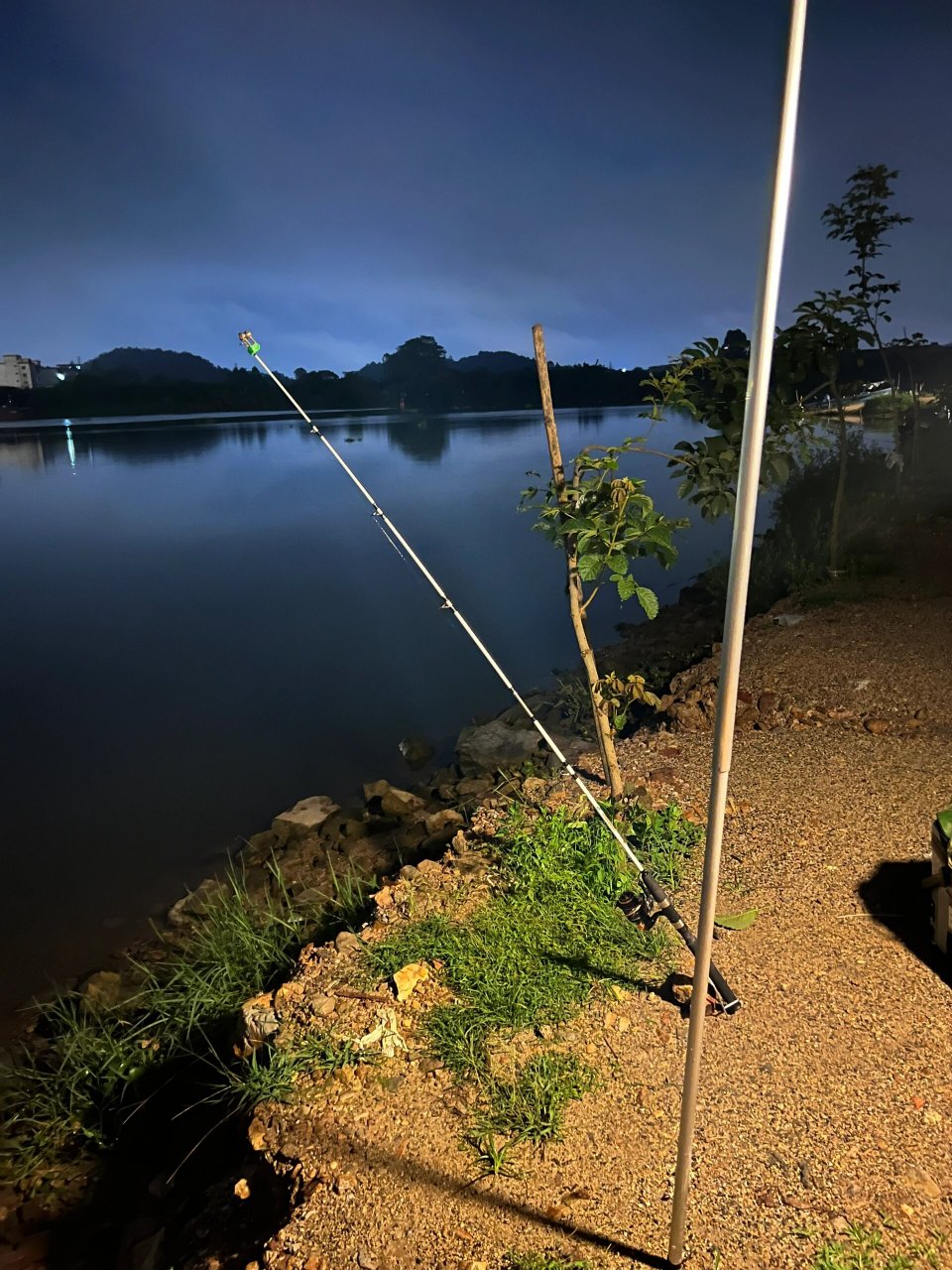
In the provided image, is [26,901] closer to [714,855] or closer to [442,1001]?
[442,1001]

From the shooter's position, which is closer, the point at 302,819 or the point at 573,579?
the point at 573,579

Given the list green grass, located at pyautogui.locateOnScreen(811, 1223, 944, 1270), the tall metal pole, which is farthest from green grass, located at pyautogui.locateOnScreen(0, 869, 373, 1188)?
the tall metal pole

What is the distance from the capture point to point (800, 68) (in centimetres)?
104

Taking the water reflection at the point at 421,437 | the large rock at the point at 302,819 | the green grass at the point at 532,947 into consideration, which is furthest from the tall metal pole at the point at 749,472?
the water reflection at the point at 421,437

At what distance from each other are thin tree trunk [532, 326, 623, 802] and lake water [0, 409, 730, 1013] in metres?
3.43

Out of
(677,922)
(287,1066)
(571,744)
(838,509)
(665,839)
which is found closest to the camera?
(287,1066)

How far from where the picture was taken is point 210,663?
10.9m

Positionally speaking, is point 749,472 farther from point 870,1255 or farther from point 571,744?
point 571,744

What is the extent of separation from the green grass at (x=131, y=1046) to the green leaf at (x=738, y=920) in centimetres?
169

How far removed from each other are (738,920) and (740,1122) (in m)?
0.95

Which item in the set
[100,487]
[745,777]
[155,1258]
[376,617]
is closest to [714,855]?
A: [155,1258]

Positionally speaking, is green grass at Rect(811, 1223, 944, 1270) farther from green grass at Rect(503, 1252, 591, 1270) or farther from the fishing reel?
the fishing reel

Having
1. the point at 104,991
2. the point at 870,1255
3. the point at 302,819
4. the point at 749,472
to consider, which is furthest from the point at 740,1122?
the point at 302,819

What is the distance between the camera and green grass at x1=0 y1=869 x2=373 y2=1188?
3.23 metres
